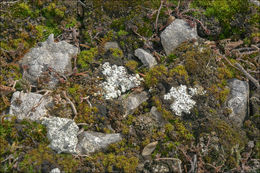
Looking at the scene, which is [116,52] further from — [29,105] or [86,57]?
[29,105]

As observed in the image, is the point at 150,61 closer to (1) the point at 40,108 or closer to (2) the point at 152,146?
(2) the point at 152,146

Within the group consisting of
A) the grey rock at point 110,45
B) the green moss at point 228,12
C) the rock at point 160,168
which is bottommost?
the rock at point 160,168

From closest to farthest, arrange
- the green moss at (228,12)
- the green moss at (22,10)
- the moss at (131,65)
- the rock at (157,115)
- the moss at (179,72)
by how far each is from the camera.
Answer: the rock at (157,115) < the moss at (179,72) < the moss at (131,65) < the green moss at (22,10) < the green moss at (228,12)

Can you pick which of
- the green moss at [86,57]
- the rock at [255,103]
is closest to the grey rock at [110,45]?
the green moss at [86,57]

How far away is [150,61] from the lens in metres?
5.95

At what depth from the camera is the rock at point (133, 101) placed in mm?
5422

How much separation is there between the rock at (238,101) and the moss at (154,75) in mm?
1677

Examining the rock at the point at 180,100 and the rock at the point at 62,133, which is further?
the rock at the point at 180,100

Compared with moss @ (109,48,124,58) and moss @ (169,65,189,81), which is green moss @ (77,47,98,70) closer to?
moss @ (109,48,124,58)

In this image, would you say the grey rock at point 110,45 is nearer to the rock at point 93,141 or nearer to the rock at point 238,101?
the rock at point 93,141

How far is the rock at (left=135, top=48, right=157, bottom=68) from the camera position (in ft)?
19.4

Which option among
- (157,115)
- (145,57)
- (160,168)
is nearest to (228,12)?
(145,57)

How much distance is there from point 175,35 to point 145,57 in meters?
1.08

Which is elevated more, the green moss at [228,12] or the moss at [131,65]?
the green moss at [228,12]
